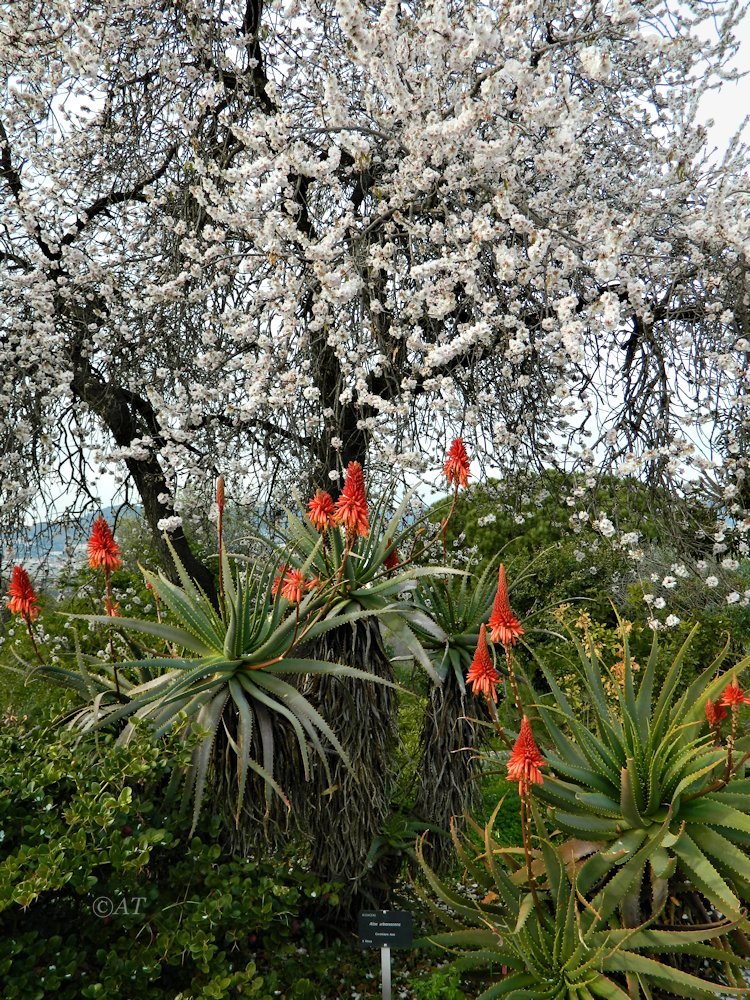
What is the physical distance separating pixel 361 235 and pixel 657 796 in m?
3.54

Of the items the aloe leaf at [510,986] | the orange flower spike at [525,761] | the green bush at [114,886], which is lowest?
the aloe leaf at [510,986]

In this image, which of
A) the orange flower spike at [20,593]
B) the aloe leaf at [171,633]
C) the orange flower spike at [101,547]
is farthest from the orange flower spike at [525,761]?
the orange flower spike at [20,593]

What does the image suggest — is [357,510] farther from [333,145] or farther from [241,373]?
[241,373]

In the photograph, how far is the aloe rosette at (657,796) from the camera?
125 inches

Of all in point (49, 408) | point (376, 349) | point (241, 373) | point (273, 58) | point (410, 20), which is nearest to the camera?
point (410, 20)

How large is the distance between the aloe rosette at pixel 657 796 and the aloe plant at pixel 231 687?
94 centimetres

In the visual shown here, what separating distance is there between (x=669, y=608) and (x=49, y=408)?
6.73 meters

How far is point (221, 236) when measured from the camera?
18.1ft

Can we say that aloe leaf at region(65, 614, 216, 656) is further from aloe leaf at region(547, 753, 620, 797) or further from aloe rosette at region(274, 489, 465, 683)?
aloe leaf at region(547, 753, 620, 797)

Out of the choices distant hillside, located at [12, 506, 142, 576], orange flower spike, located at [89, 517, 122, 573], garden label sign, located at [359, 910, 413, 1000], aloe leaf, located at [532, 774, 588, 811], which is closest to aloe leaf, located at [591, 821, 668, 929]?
aloe leaf, located at [532, 774, 588, 811]

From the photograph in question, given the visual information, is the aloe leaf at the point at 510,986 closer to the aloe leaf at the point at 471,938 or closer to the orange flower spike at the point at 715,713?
the aloe leaf at the point at 471,938

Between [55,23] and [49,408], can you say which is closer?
[55,23]

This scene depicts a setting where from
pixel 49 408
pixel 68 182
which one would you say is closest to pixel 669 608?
pixel 49 408

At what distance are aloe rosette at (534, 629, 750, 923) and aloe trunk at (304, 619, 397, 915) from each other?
85 cm
